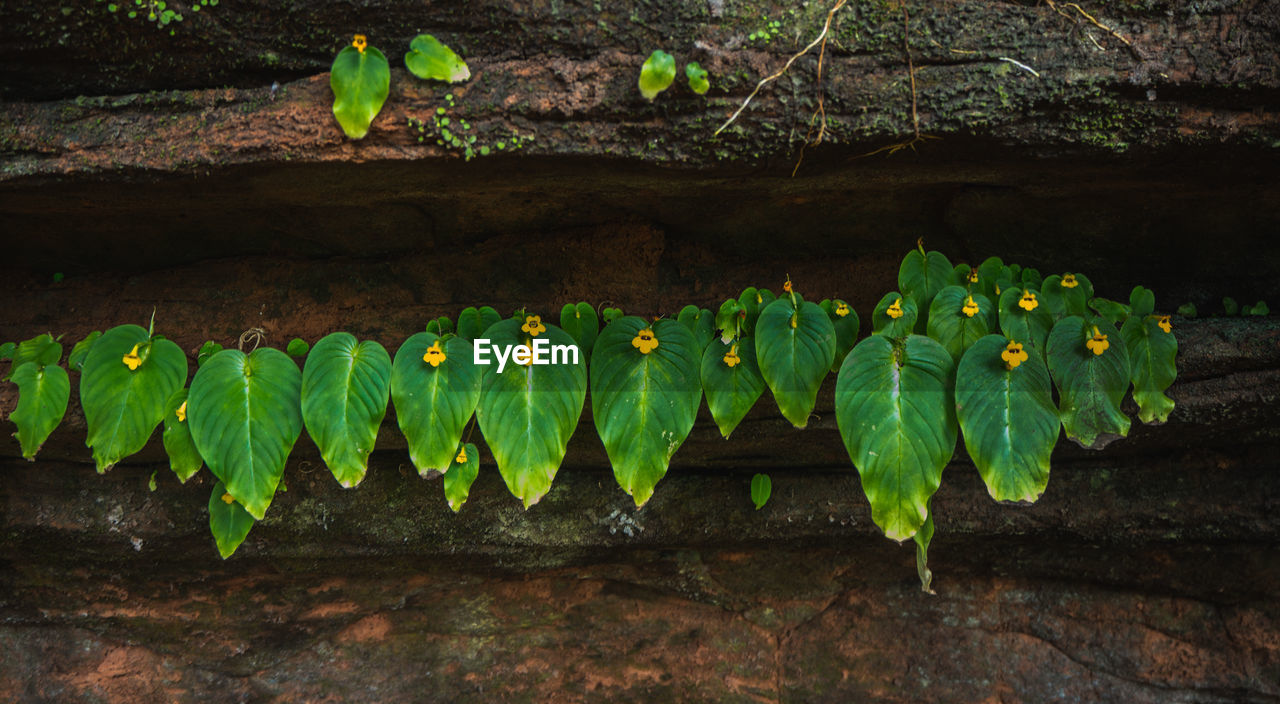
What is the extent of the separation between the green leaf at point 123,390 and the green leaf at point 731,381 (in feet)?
4.79

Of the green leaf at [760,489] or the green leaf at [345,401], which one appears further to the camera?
the green leaf at [760,489]

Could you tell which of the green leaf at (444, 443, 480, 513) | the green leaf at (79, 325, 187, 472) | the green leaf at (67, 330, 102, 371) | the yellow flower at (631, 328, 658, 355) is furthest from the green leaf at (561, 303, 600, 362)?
the green leaf at (67, 330, 102, 371)

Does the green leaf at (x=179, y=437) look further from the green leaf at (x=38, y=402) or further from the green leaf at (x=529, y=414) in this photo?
the green leaf at (x=529, y=414)

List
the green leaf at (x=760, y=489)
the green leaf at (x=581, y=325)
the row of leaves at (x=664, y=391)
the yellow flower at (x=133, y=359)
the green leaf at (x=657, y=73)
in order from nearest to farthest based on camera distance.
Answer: the green leaf at (x=657, y=73)
the row of leaves at (x=664, y=391)
the yellow flower at (x=133, y=359)
the green leaf at (x=581, y=325)
the green leaf at (x=760, y=489)

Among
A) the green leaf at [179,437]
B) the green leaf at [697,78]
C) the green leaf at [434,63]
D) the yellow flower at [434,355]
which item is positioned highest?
the green leaf at [434,63]

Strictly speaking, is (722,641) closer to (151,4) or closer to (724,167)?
(724,167)

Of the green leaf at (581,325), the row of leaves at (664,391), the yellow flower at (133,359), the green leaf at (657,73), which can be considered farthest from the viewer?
the green leaf at (581,325)

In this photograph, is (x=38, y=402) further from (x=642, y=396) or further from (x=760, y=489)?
(x=760, y=489)

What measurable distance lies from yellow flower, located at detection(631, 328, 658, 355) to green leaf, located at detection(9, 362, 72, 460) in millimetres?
1668

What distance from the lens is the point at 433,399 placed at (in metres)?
1.93

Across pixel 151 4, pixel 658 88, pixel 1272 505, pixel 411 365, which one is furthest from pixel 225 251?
pixel 1272 505

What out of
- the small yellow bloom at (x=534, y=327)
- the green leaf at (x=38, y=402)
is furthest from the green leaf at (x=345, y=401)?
the green leaf at (x=38, y=402)

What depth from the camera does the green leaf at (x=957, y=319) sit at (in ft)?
6.66

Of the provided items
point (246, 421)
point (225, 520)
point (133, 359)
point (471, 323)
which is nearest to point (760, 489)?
point (471, 323)
